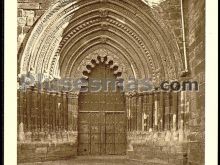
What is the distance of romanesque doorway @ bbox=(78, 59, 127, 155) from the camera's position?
10008mm

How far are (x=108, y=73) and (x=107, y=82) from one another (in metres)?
0.22

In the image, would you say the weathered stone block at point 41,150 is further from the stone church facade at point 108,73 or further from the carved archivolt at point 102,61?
the carved archivolt at point 102,61

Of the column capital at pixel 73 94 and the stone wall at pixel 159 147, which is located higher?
the column capital at pixel 73 94

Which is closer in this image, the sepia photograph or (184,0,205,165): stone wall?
(184,0,205,165): stone wall

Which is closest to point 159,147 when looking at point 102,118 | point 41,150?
point 102,118

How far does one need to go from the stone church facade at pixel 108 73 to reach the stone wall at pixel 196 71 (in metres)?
0.04

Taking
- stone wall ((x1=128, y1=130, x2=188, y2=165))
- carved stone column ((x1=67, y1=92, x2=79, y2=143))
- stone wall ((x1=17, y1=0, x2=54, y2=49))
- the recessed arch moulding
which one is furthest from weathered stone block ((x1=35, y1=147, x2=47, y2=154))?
stone wall ((x1=17, y1=0, x2=54, y2=49))

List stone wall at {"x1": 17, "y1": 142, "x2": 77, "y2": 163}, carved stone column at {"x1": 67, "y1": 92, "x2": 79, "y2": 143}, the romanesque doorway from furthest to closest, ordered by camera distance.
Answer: the romanesque doorway, carved stone column at {"x1": 67, "y1": 92, "x2": 79, "y2": 143}, stone wall at {"x1": 17, "y1": 142, "x2": 77, "y2": 163}

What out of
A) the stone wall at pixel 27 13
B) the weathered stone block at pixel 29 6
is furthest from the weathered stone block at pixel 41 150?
the weathered stone block at pixel 29 6

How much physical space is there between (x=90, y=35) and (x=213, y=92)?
4.93 metres

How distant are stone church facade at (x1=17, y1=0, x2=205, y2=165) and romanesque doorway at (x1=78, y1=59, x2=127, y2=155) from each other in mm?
24

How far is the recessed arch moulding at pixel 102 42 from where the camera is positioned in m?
9.19

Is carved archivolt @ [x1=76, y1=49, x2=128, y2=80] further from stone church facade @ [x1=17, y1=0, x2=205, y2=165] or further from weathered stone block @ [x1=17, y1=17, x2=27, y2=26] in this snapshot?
weathered stone block @ [x1=17, y1=17, x2=27, y2=26]

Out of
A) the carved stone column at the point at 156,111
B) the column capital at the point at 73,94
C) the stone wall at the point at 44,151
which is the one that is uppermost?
the column capital at the point at 73,94
